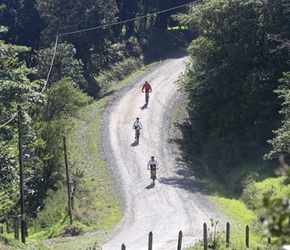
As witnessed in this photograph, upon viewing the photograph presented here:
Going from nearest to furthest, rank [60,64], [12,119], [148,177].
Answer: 1. [12,119]
2. [148,177]
3. [60,64]

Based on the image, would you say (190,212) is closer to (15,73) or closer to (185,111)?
(15,73)

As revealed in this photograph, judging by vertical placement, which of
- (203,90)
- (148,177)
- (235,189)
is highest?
(203,90)

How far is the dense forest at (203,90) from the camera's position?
23469mm

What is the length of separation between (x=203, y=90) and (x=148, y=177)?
6787 mm

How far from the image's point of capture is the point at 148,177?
31.9m

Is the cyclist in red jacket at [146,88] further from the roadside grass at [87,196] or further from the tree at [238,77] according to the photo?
the tree at [238,77]

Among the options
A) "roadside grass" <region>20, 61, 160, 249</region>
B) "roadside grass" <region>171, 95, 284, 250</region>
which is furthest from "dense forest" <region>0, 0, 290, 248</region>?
"roadside grass" <region>20, 61, 160, 249</region>

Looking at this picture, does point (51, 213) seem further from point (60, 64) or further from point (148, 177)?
point (60, 64)

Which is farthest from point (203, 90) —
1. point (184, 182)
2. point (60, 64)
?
point (60, 64)

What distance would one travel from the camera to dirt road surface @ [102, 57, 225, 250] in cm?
2377

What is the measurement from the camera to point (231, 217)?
2530 centimetres

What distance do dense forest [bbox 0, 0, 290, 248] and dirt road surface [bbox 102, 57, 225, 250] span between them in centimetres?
246

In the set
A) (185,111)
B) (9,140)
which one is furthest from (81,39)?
(9,140)

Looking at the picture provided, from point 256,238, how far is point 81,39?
29.0 m
